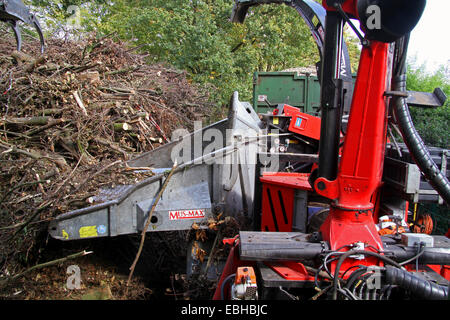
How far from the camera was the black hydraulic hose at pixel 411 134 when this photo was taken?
2.02 meters

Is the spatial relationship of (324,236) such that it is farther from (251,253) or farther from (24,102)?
(24,102)

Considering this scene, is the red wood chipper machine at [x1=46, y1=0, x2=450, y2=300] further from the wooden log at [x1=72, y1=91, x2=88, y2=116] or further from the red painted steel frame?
the wooden log at [x1=72, y1=91, x2=88, y2=116]

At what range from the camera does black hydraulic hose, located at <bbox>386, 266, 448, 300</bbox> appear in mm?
1773

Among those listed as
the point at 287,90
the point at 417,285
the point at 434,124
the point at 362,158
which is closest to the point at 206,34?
the point at 287,90

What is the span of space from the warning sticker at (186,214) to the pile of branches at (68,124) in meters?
0.86

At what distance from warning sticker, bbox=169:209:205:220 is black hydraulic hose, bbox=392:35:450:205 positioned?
1766mm

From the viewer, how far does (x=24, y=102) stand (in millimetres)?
4875

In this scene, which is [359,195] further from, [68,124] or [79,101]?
[79,101]

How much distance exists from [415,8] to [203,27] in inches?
375

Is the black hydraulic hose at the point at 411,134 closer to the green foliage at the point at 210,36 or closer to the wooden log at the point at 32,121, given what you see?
the wooden log at the point at 32,121

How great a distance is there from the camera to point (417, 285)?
1.79m

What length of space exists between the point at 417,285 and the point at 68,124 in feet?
15.0

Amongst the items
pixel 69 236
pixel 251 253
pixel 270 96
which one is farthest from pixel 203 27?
pixel 251 253

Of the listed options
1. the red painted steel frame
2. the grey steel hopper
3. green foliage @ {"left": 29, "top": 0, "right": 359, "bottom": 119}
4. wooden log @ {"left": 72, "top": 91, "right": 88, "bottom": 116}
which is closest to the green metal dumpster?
green foliage @ {"left": 29, "top": 0, "right": 359, "bottom": 119}
